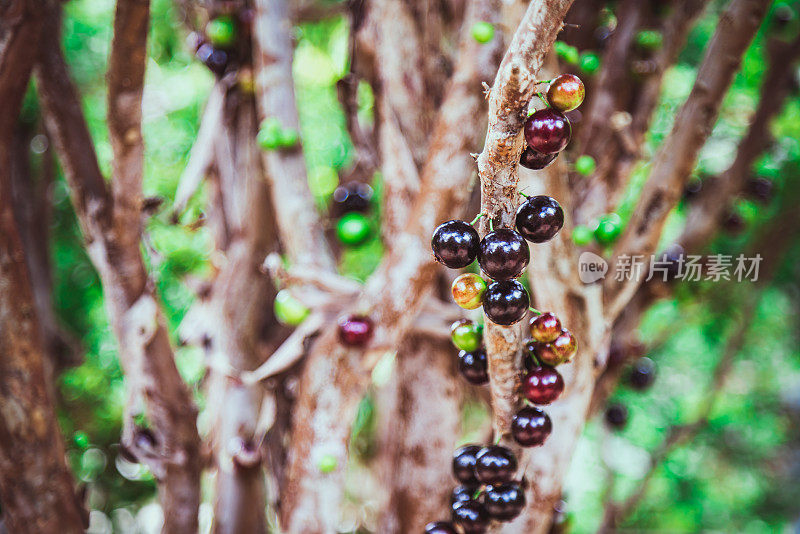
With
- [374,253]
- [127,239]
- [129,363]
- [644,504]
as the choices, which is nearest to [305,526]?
[129,363]

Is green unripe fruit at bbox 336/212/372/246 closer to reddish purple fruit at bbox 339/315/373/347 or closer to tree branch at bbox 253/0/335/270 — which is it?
tree branch at bbox 253/0/335/270

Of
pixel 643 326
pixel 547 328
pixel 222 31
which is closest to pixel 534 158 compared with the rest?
pixel 547 328

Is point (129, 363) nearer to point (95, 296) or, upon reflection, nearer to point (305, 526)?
point (305, 526)

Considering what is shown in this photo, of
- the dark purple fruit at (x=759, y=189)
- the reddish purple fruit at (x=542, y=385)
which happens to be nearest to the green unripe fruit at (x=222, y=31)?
the reddish purple fruit at (x=542, y=385)

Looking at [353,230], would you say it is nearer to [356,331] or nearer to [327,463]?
[356,331]

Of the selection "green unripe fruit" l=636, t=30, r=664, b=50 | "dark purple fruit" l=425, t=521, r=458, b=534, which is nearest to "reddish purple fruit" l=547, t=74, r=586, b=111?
"dark purple fruit" l=425, t=521, r=458, b=534

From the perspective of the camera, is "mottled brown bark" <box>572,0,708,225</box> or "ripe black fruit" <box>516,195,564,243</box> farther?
"mottled brown bark" <box>572,0,708,225</box>

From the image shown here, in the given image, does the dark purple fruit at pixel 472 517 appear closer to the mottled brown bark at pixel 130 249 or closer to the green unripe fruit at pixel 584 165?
the mottled brown bark at pixel 130 249
